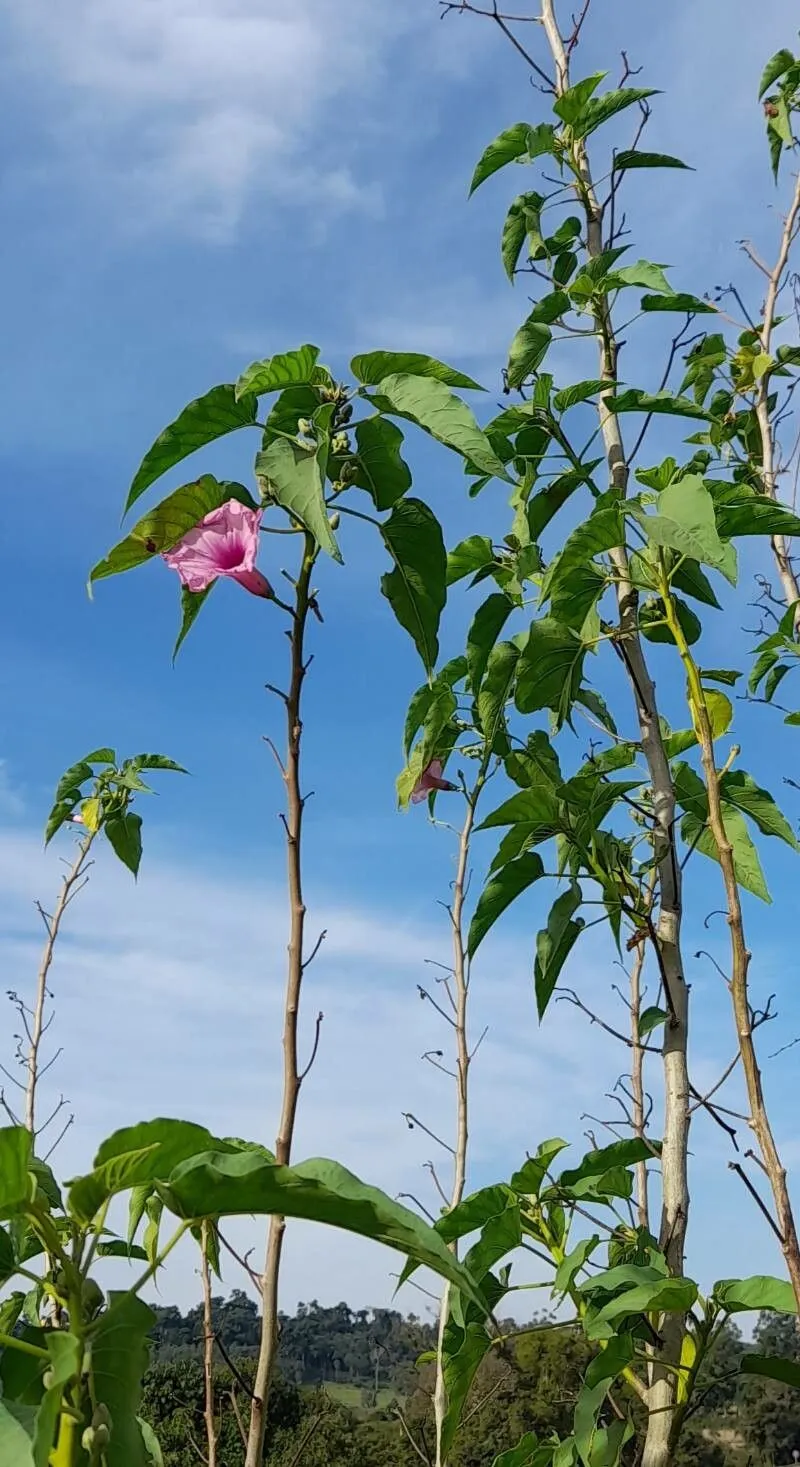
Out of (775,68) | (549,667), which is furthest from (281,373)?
(775,68)

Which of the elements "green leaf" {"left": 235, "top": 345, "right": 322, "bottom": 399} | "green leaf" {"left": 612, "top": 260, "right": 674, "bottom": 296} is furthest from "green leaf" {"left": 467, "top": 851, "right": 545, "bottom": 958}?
"green leaf" {"left": 612, "top": 260, "right": 674, "bottom": 296}

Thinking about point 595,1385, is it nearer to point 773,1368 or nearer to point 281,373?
point 773,1368

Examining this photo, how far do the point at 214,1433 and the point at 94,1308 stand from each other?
613 millimetres

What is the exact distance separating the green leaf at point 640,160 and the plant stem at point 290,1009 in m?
1.35

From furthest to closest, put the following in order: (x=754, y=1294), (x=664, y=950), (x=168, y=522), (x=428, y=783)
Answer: (x=428, y=783) → (x=664, y=950) → (x=754, y=1294) → (x=168, y=522)

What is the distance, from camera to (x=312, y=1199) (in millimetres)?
613

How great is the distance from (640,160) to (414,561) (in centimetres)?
128

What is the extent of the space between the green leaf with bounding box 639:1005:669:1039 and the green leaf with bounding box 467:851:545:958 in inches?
8.8

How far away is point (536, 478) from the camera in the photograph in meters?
1.76

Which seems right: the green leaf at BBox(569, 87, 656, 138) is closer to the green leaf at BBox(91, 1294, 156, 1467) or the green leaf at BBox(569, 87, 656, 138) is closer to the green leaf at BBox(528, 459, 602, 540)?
the green leaf at BBox(528, 459, 602, 540)

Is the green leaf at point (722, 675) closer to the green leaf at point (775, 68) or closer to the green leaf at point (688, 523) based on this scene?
the green leaf at point (688, 523)

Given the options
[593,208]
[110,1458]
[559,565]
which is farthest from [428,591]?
[593,208]

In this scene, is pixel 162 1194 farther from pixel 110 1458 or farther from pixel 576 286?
pixel 576 286

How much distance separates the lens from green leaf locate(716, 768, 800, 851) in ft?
5.20
